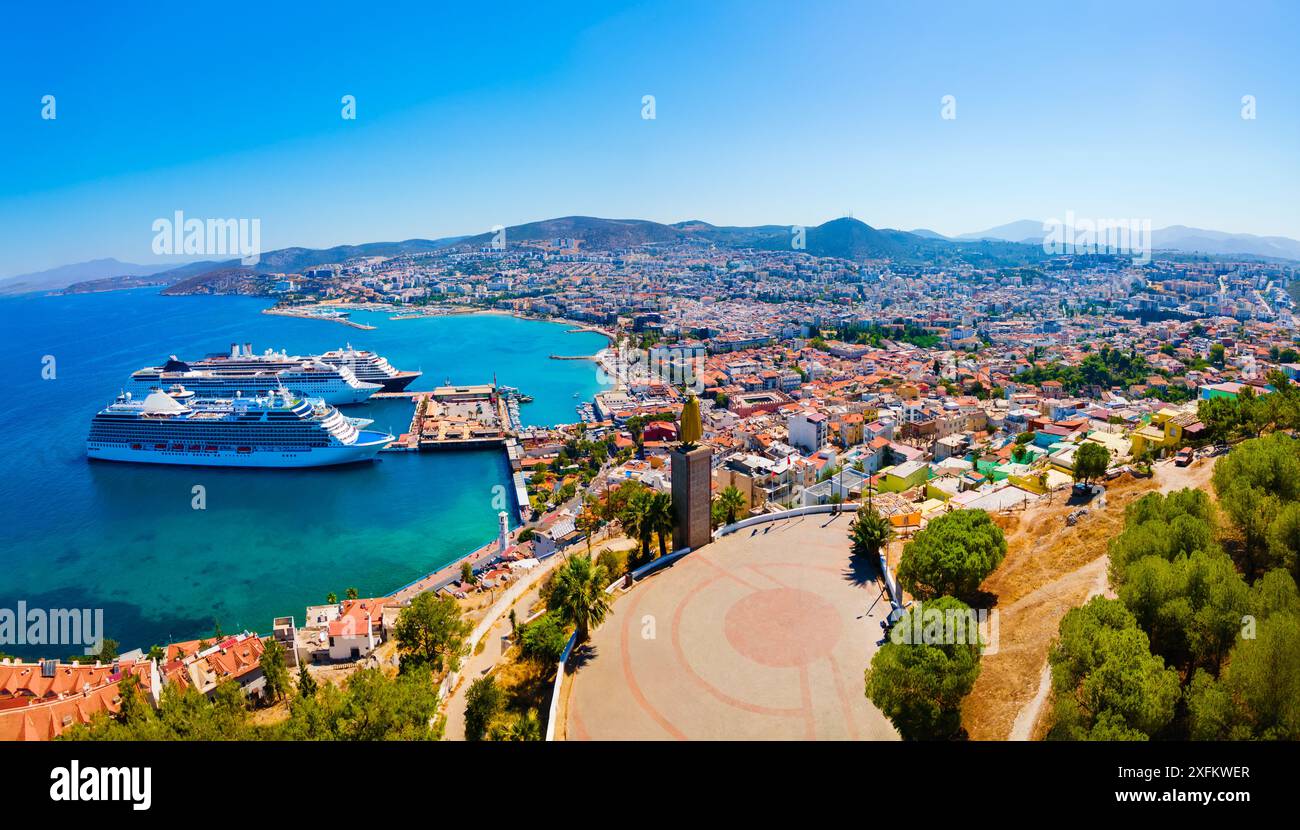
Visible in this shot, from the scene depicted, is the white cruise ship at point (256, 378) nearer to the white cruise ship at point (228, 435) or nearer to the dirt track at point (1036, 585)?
the white cruise ship at point (228, 435)

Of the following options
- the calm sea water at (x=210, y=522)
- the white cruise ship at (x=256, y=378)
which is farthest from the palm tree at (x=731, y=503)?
the white cruise ship at (x=256, y=378)

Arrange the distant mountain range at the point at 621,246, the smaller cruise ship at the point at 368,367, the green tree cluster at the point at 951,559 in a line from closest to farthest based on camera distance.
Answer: the green tree cluster at the point at 951,559
the smaller cruise ship at the point at 368,367
the distant mountain range at the point at 621,246

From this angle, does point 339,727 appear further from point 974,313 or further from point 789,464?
point 974,313

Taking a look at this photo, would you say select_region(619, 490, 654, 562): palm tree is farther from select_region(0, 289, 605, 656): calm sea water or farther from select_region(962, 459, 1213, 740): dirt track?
select_region(0, 289, 605, 656): calm sea water

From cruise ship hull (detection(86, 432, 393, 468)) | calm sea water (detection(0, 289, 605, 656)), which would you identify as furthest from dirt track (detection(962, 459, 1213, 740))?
cruise ship hull (detection(86, 432, 393, 468))
